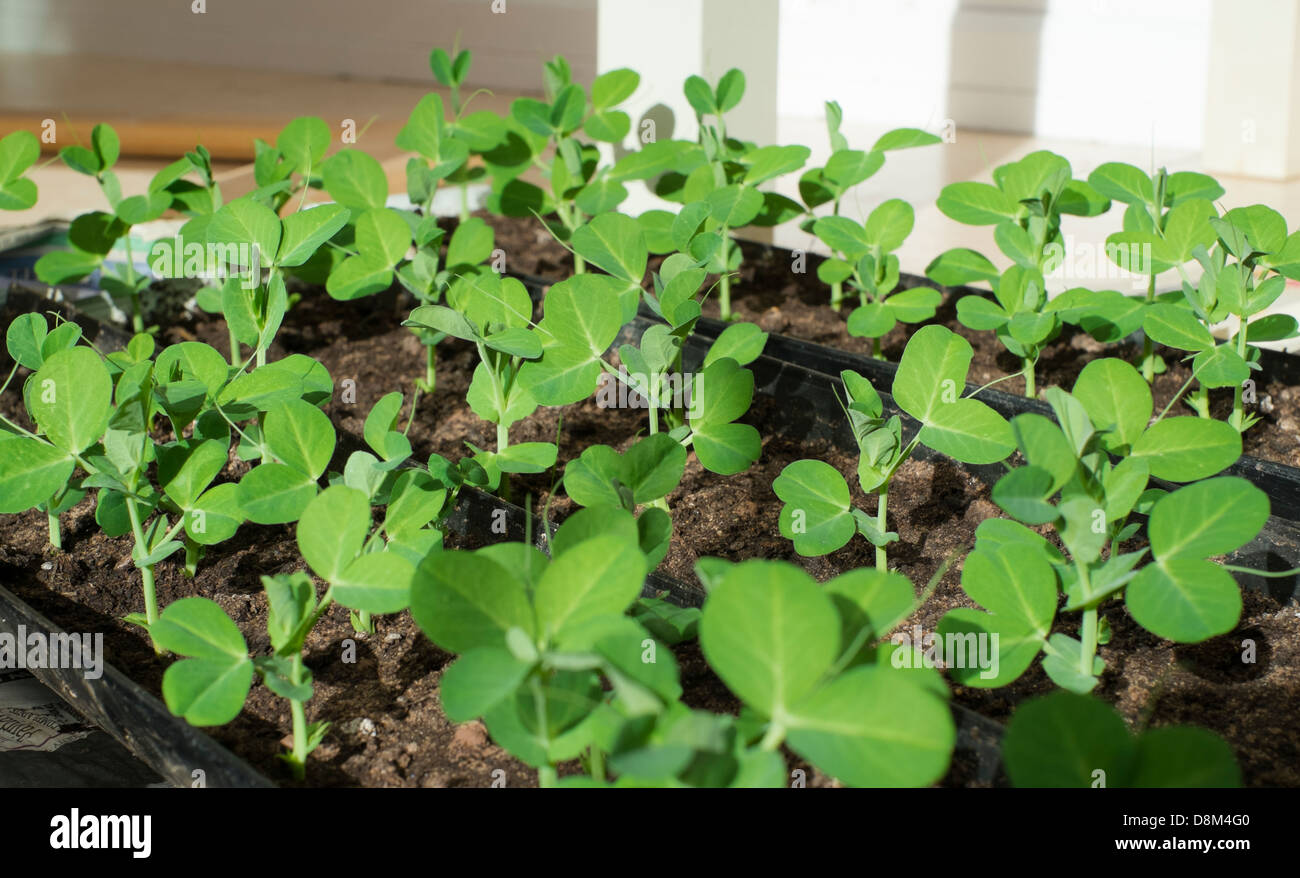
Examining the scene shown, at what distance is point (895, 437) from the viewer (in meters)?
0.97

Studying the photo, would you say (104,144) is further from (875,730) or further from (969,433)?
(875,730)

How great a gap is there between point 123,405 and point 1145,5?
325 centimetres

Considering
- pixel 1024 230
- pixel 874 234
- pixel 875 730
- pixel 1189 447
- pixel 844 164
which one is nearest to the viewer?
pixel 875 730

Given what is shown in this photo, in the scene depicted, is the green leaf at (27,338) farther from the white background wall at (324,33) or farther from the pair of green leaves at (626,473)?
the white background wall at (324,33)

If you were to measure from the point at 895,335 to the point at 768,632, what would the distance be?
3.75 feet

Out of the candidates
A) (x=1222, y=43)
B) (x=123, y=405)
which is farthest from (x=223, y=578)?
(x=1222, y=43)

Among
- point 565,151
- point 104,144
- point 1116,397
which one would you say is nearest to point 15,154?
point 104,144

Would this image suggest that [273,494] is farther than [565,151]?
No

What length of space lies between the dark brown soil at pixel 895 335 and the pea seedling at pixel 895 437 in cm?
45

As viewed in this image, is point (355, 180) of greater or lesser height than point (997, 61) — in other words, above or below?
below

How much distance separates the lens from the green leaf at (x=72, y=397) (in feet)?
2.94

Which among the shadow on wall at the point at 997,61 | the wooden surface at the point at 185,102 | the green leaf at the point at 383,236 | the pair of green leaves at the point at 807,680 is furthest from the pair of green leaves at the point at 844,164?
the shadow on wall at the point at 997,61

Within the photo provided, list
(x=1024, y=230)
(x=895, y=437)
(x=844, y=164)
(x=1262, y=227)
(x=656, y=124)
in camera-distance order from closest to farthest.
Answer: (x=895, y=437), (x=1262, y=227), (x=1024, y=230), (x=844, y=164), (x=656, y=124)

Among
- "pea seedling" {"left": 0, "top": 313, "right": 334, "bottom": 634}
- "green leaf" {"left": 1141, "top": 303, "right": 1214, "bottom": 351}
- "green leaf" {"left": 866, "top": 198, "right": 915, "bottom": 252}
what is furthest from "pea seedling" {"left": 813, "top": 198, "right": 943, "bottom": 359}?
"pea seedling" {"left": 0, "top": 313, "right": 334, "bottom": 634}
